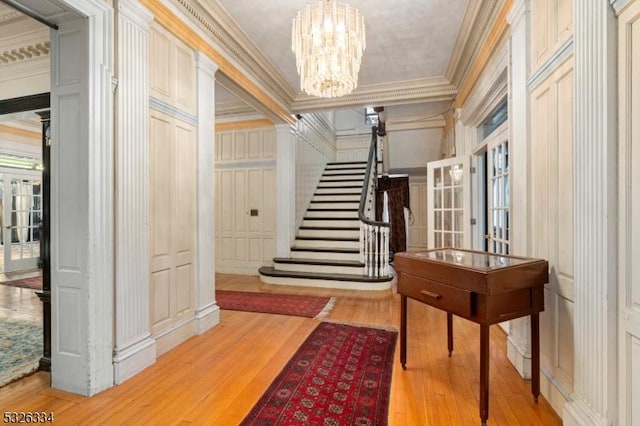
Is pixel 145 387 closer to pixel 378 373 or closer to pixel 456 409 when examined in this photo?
pixel 378 373

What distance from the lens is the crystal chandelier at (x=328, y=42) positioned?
2361 mm

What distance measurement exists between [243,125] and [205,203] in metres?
3.34

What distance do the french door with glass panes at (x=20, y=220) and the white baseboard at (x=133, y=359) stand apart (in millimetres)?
6556

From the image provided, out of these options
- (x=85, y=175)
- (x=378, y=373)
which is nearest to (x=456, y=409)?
(x=378, y=373)

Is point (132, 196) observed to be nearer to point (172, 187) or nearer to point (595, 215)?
point (172, 187)

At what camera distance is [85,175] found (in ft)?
6.70

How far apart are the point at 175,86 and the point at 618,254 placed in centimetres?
339

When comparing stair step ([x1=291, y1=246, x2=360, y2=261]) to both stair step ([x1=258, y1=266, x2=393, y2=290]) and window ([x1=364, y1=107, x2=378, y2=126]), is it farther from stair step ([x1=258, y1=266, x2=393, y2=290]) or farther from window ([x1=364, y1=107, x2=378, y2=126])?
window ([x1=364, y1=107, x2=378, y2=126])

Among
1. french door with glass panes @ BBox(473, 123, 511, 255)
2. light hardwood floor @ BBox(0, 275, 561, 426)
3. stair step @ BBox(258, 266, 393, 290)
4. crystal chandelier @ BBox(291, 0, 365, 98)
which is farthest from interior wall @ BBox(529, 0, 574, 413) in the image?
stair step @ BBox(258, 266, 393, 290)

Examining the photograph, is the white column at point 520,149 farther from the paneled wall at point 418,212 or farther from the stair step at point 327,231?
the paneled wall at point 418,212

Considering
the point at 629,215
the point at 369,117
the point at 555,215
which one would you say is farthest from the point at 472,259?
the point at 369,117

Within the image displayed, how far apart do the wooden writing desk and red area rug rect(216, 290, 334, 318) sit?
1913 millimetres

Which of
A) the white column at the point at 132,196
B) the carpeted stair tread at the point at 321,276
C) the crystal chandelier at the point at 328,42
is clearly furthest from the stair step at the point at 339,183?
the white column at the point at 132,196

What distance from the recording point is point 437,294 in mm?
2035
